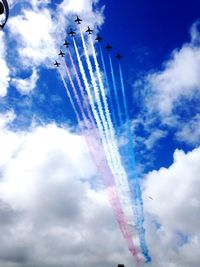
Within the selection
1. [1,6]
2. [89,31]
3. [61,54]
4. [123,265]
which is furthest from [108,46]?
[123,265]

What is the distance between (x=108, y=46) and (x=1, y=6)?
147 ft

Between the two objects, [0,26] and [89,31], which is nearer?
[0,26]

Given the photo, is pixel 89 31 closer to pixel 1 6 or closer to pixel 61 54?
pixel 61 54

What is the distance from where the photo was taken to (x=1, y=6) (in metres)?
58.8

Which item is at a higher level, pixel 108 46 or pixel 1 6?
pixel 108 46

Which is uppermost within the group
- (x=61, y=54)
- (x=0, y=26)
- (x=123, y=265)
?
(x=61, y=54)

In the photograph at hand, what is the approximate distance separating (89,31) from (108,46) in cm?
702

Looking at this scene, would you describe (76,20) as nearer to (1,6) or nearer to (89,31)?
(89,31)

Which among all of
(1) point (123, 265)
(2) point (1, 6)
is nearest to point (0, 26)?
(2) point (1, 6)

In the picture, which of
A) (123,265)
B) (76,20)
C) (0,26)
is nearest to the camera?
(0,26)

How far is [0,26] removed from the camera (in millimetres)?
58094

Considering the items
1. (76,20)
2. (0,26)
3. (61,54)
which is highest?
(76,20)

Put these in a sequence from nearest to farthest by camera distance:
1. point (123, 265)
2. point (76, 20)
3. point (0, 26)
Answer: point (0, 26) → point (123, 265) → point (76, 20)

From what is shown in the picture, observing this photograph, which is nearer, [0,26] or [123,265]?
[0,26]
